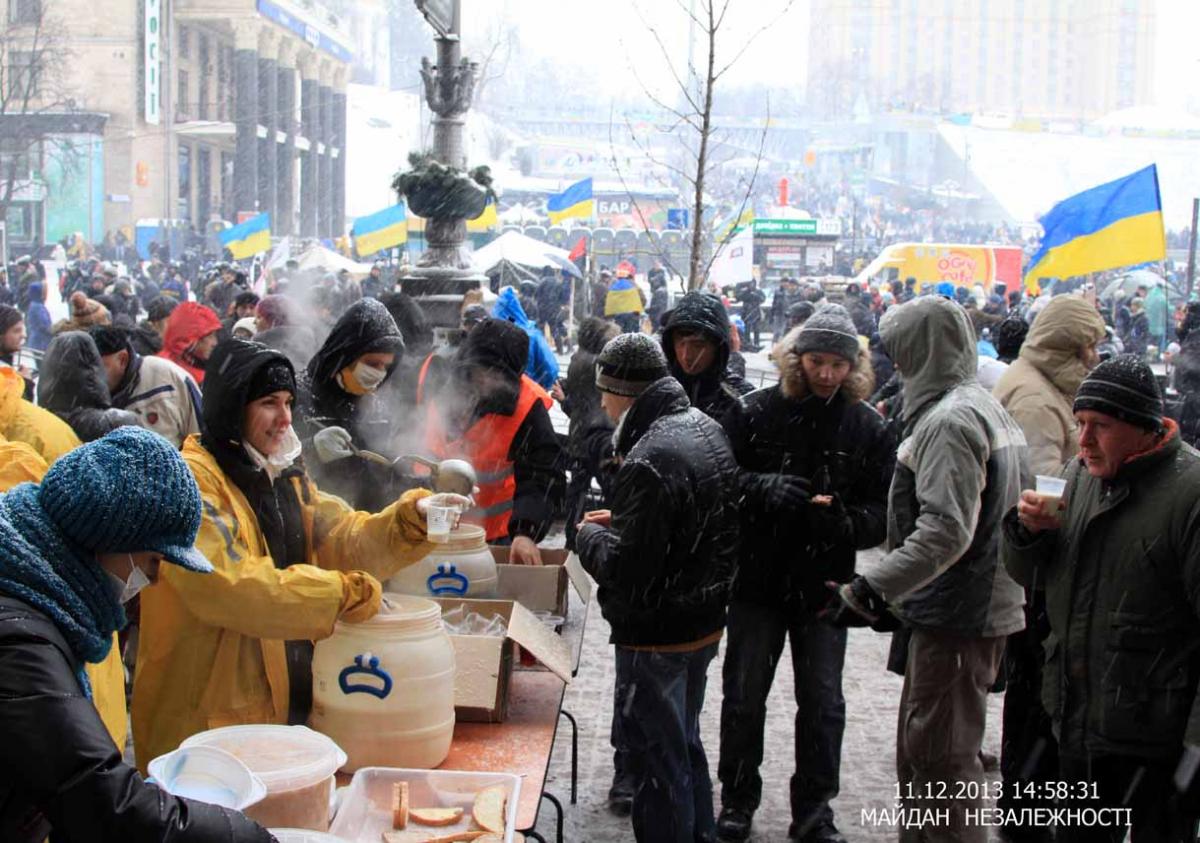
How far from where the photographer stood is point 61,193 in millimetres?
44688

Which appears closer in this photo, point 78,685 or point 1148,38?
point 78,685

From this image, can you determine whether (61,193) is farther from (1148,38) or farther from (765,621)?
(1148,38)

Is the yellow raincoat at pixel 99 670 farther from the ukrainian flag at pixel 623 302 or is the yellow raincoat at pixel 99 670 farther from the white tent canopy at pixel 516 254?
the white tent canopy at pixel 516 254

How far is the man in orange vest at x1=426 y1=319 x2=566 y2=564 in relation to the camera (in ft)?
17.2

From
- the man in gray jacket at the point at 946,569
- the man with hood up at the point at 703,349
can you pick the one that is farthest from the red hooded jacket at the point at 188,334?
the man in gray jacket at the point at 946,569

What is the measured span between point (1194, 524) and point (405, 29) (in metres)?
104

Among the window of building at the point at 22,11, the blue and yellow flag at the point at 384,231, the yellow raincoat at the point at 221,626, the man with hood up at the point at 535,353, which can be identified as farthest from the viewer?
Result: the window of building at the point at 22,11

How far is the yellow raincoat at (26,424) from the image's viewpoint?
3.80 metres

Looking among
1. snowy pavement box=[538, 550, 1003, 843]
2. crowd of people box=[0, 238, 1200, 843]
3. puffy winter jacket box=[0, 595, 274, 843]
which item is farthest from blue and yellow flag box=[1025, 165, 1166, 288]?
puffy winter jacket box=[0, 595, 274, 843]

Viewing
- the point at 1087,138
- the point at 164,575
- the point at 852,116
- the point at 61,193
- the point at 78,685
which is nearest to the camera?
the point at 78,685

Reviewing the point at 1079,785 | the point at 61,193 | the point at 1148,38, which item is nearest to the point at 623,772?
the point at 1079,785

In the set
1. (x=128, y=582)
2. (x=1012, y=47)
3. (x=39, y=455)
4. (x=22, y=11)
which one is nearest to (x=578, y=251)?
(x=39, y=455)

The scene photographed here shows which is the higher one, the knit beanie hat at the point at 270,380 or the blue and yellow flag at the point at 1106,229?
the blue and yellow flag at the point at 1106,229

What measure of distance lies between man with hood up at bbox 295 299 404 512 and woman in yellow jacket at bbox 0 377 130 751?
2.90 feet
